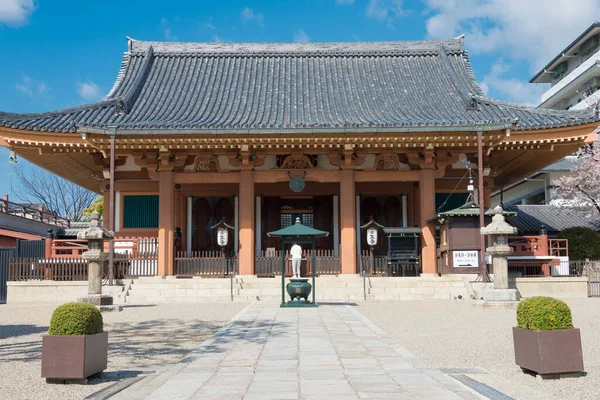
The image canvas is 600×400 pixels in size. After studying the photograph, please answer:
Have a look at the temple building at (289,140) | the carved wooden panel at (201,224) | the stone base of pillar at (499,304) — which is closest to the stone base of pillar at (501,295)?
the stone base of pillar at (499,304)

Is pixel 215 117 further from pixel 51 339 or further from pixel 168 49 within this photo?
pixel 51 339

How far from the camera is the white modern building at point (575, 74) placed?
152ft

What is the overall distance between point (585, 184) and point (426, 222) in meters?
15.1

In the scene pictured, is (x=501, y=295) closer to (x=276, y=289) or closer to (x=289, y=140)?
(x=276, y=289)

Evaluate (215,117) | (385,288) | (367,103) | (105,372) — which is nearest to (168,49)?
(215,117)

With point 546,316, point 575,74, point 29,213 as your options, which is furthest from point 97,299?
point 575,74

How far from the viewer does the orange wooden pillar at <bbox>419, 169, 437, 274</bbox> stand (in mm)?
20234

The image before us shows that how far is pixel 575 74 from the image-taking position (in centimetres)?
5034

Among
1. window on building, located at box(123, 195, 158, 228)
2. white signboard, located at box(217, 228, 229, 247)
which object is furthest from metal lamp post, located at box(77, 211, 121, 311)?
window on building, located at box(123, 195, 158, 228)

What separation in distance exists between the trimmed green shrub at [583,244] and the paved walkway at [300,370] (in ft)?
53.3

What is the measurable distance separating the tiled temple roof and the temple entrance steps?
15.6 ft

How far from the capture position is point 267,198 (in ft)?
78.6

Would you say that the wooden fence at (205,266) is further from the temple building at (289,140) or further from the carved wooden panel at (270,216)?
the carved wooden panel at (270,216)

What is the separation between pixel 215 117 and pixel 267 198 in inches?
168
